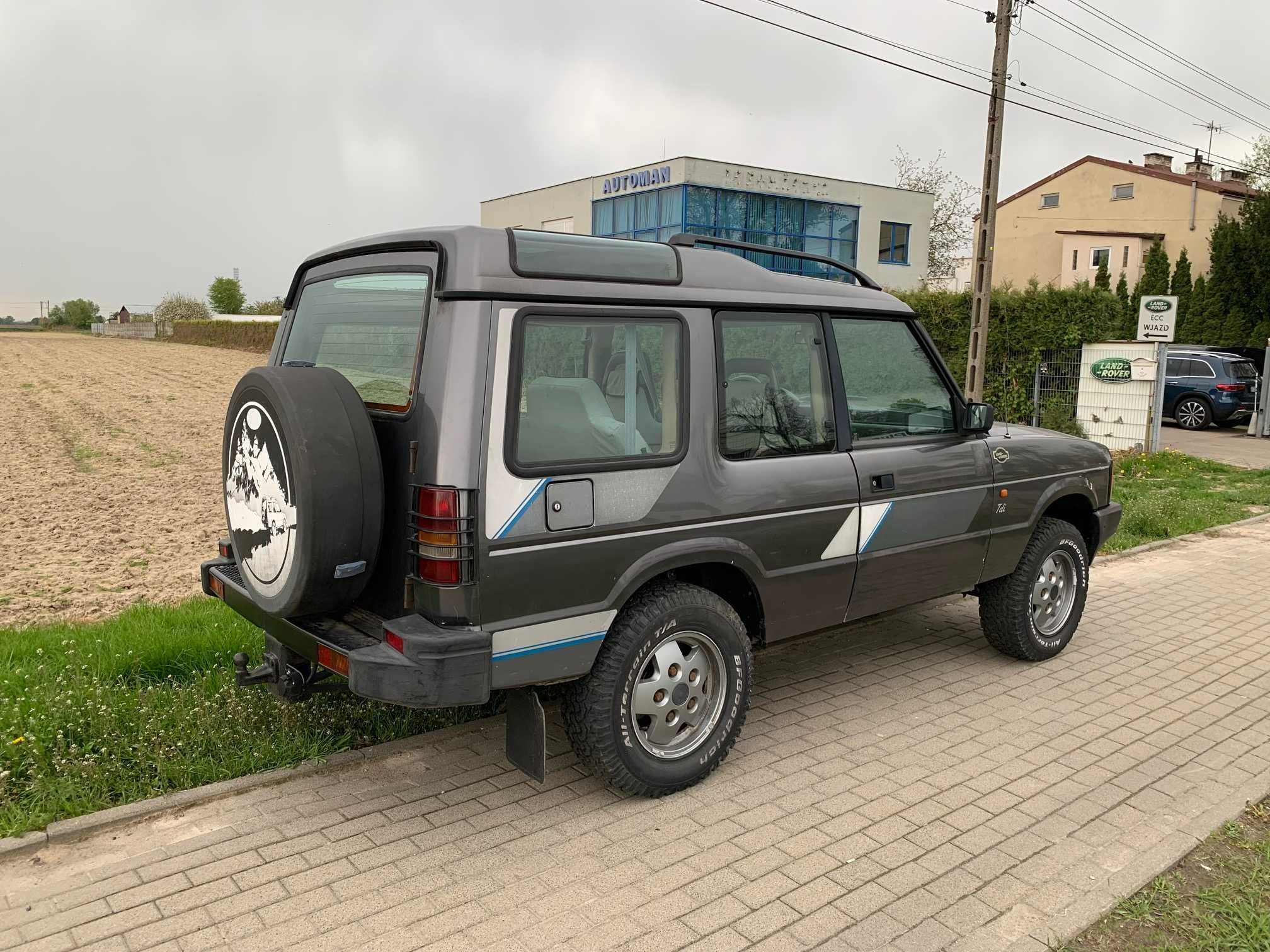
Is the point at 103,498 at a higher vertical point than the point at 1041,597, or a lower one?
lower

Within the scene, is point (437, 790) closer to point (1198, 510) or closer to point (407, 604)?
point (407, 604)

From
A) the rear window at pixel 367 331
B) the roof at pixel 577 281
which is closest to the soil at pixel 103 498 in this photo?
the rear window at pixel 367 331

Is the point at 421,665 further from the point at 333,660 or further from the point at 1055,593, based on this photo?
the point at 1055,593

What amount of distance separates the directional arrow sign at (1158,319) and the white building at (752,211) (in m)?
23.0

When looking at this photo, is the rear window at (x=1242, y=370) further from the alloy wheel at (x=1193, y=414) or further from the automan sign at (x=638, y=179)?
the automan sign at (x=638, y=179)

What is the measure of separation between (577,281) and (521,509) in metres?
0.84

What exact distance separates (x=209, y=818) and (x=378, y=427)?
61.4 inches

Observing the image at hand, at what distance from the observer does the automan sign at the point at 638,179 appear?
40188 mm

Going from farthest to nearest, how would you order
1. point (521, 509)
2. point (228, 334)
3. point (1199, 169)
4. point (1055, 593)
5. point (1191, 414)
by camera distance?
1. point (228, 334)
2. point (1199, 169)
3. point (1191, 414)
4. point (1055, 593)
5. point (521, 509)

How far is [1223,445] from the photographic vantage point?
19.1 meters

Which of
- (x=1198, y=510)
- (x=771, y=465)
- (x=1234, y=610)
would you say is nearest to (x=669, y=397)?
(x=771, y=465)

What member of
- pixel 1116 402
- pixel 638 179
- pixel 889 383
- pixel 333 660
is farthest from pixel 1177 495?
pixel 638 179

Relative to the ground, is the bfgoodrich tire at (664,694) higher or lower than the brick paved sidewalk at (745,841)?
higher

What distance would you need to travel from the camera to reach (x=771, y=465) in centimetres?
408
